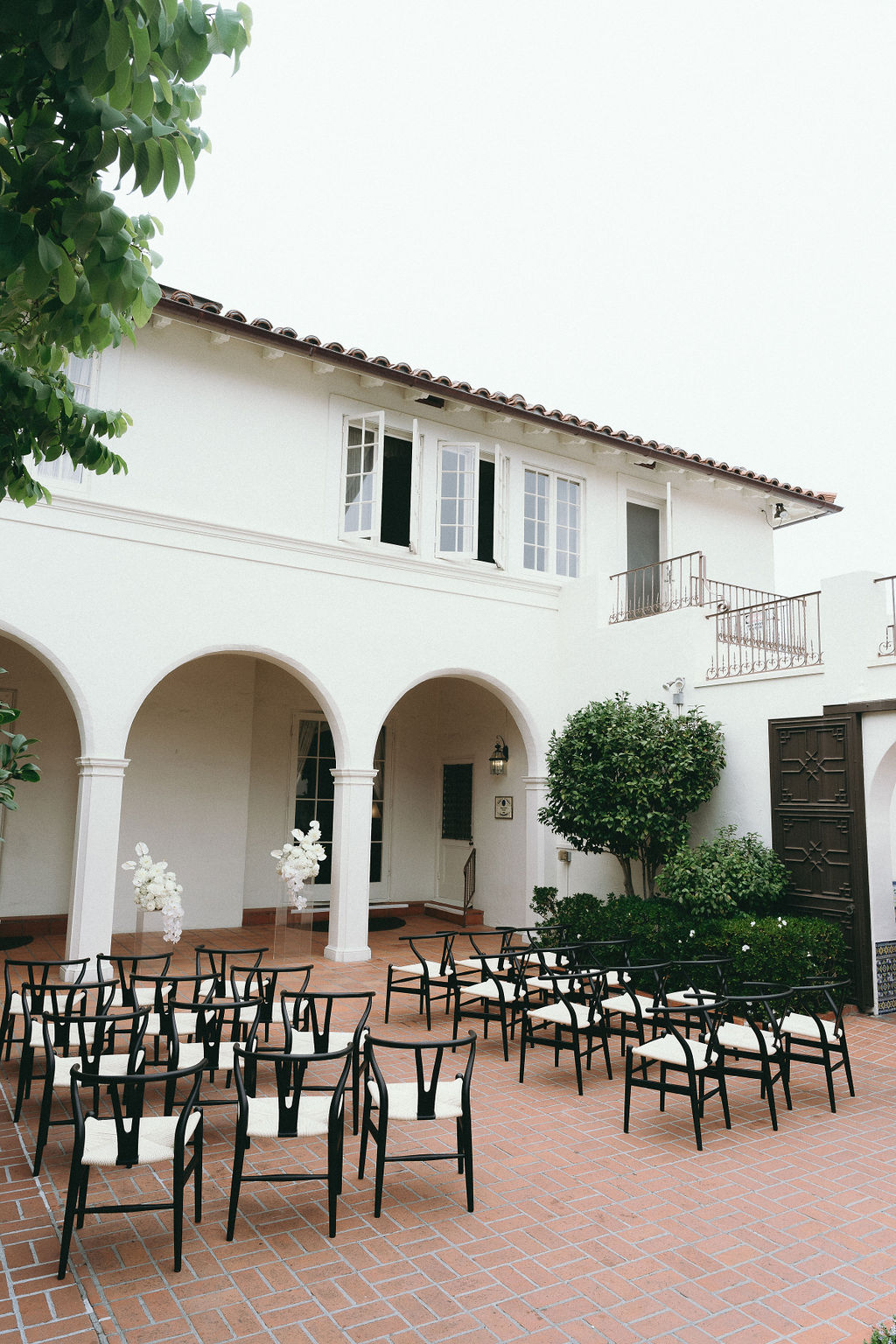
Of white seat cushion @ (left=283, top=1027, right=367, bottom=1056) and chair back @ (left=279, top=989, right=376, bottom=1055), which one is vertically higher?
chair back @ (left=279, top=989, right=376, bottom=1055)

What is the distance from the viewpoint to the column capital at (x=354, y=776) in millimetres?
10633

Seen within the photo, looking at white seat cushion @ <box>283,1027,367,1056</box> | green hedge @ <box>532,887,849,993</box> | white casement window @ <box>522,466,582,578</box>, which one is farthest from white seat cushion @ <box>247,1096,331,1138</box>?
white casement window @ <box>522,466,582,578</box>

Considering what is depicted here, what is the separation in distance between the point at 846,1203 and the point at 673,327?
41732mm

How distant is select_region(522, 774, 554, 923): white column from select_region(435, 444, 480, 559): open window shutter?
3313 mm

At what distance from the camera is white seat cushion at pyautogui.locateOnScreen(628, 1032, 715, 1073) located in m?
5.19

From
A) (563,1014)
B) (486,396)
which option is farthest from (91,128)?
(486,396)

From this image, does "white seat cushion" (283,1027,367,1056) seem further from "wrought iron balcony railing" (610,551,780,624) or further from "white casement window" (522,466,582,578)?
"white casement window" (522,466,582,578)

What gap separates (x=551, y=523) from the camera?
41.4 feet

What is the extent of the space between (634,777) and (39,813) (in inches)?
290

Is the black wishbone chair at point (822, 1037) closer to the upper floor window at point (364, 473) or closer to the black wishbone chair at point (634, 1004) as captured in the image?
the black wishbone chair at point (634, 1004)

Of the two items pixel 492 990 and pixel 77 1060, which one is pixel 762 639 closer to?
pixel 492 990

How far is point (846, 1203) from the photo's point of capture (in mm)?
4273

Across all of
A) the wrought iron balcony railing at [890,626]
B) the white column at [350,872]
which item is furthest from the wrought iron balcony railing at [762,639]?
the white column at [350,872]

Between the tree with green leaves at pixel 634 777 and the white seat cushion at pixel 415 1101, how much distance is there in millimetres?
5530
